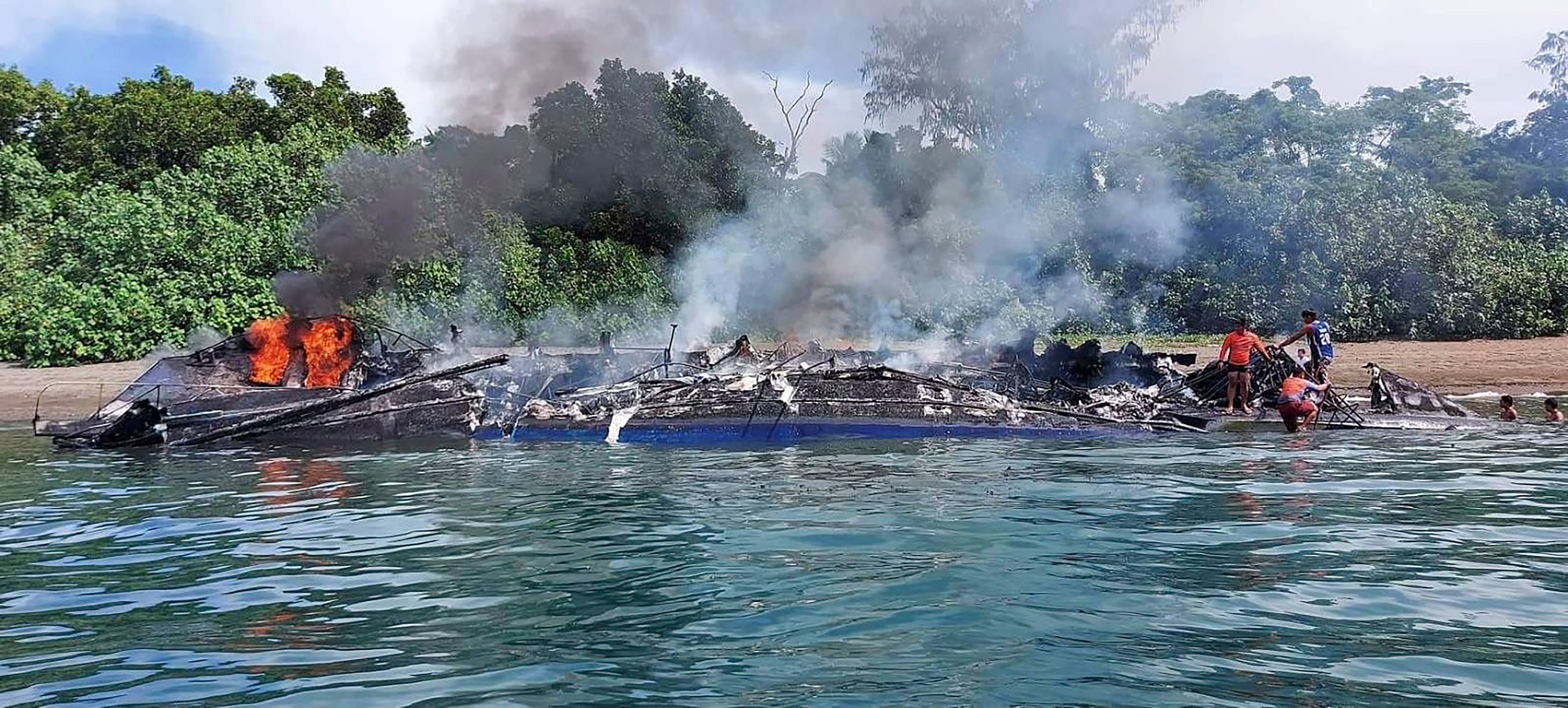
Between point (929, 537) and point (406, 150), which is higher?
point (406, 150)

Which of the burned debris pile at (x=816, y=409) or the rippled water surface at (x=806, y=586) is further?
the burned debris pile at (x=816, y=409)

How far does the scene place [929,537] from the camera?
404 inches

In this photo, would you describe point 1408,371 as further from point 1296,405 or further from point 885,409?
point 885,409

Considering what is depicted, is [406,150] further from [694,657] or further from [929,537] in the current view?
[694,657]

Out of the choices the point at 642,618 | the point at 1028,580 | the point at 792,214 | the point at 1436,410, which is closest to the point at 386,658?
the point at 642,618

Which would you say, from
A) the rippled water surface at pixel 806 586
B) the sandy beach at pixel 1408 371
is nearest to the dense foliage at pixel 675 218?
the sandy beach at pixel 1408 371

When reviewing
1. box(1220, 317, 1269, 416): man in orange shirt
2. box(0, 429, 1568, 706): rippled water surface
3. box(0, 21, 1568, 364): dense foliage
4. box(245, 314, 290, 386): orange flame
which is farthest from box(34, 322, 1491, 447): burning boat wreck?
box(0, 21, 1568, 364): dense foliage

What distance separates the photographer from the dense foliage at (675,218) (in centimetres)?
3125

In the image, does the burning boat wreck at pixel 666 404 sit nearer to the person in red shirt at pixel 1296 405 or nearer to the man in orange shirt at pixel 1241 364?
the man in orange shirt at pixel 1241 364

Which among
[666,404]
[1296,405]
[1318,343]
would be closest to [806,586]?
[666,404]

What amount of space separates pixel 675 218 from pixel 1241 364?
22.3 m

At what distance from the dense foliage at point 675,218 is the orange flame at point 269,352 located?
362 inches

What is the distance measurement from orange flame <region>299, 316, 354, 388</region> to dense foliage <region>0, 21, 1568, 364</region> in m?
9.14

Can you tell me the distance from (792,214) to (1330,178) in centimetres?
2152
